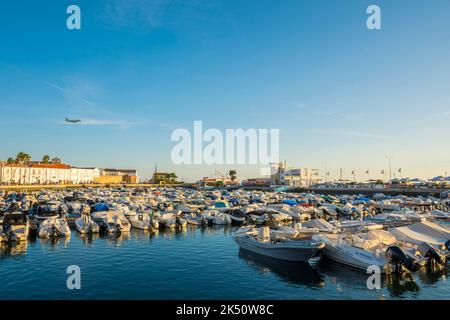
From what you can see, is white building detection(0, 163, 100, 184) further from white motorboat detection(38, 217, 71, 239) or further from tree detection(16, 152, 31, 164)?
white motorboat detection(38, 217, 71, 239)

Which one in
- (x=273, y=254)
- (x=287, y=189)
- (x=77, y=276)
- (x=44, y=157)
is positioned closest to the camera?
(x=77, y=276)

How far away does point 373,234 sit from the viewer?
27578mm

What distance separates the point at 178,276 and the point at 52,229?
64.9ft

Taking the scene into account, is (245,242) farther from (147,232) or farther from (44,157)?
(44,157)

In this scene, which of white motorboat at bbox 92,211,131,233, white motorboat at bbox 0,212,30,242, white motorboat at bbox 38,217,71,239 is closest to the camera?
white motorboat at bbox 0,212,30,242

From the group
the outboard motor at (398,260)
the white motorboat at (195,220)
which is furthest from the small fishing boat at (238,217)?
the outboard motor at (398,260)

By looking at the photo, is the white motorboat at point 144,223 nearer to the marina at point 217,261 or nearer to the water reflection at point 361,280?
the marina at point 217,261

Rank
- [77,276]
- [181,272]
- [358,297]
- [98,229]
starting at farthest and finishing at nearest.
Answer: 1. [98,229]
2. [181,272]
3. [77,276]
4. [358,297]

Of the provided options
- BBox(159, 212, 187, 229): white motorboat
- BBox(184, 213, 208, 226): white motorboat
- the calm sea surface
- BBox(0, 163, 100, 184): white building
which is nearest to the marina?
the calm sea surface

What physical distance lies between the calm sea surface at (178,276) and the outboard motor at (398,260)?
2.75 ft

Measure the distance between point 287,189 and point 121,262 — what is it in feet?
446

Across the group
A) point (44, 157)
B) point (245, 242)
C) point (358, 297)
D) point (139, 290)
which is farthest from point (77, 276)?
point (44, 157)

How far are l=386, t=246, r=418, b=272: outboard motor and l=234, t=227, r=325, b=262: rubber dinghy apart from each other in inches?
185

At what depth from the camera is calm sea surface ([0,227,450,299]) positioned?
19125 millimetres
